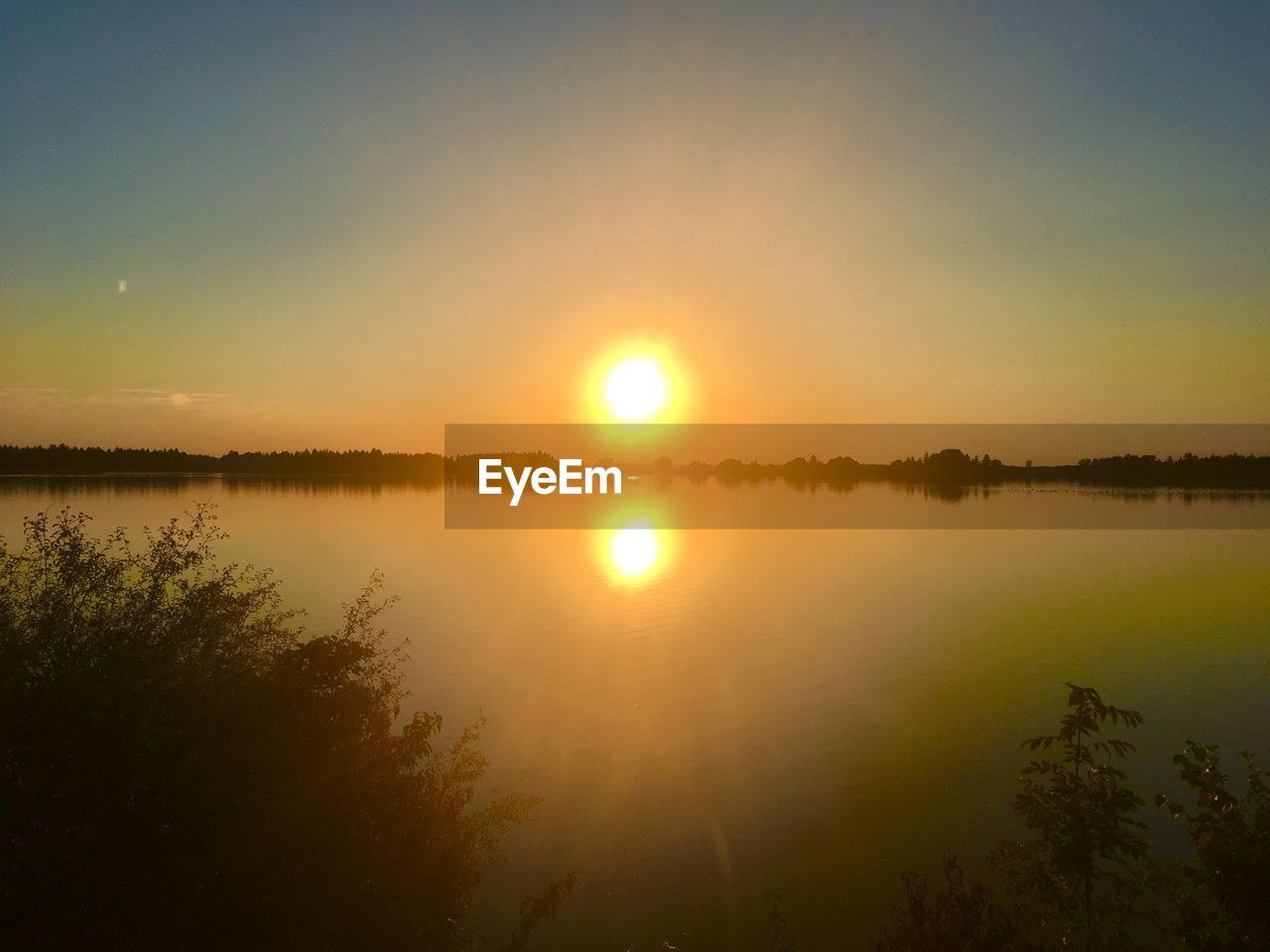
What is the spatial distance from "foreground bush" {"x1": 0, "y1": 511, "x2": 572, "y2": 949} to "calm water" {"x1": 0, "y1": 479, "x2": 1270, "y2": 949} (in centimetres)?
224

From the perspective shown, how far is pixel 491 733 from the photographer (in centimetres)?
1812

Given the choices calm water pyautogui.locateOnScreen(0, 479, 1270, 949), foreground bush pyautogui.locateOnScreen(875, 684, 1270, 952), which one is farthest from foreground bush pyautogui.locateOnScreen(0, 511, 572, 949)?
foreground bush pyautogui.locateOnScreen(875, 684, 1270, 952)

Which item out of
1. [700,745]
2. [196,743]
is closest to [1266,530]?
[700,745]

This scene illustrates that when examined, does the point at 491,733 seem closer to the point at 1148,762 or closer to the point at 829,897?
the point at 829,897

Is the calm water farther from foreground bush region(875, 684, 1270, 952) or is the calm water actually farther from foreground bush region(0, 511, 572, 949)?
foreground bush region(875, 684, 1270, 952)

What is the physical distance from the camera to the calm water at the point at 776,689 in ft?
40.1

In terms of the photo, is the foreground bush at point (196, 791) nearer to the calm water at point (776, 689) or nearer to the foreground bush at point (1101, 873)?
the calm water at point (776, 689)

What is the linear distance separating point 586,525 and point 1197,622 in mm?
50167

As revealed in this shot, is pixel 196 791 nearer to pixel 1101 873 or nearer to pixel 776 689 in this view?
pixel 1101 873

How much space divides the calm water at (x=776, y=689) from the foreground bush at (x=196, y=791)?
2241 mm

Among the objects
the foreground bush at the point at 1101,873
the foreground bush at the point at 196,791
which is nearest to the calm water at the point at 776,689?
the foreground bush at the point at 196,791

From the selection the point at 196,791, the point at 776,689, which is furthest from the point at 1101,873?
the point at 776,689

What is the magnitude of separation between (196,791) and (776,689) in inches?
631

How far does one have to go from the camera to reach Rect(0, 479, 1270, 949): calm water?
12211mm
